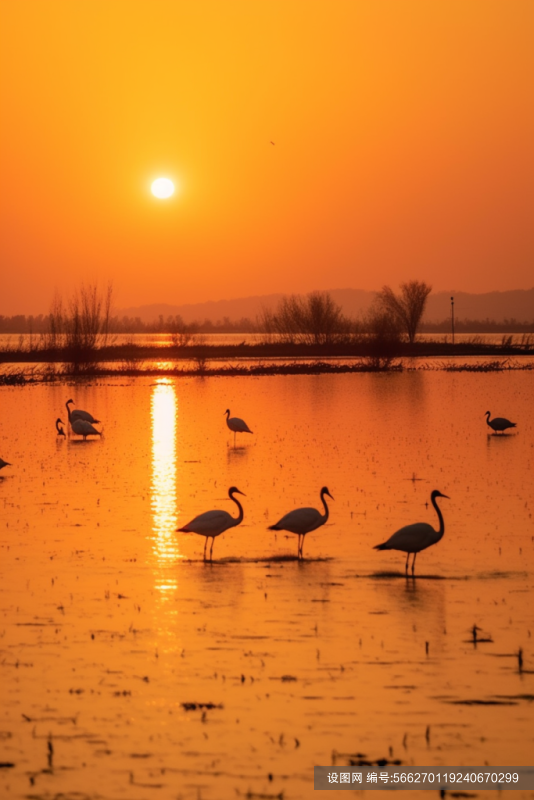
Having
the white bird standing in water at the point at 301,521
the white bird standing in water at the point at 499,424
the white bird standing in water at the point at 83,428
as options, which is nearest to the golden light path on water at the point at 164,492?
the white bird standing in water at the point at 301,521

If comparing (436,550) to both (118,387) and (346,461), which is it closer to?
(346,461)

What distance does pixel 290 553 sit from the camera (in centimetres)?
1154

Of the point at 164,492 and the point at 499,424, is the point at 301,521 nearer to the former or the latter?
the point at 164,492

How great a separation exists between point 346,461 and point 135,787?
1337 cm

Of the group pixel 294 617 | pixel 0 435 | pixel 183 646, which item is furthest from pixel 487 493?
pixel 0 435

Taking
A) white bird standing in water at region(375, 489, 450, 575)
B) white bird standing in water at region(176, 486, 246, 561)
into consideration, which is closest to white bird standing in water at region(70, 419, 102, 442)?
white bird standing in water at region(176, 486, 246, 561)

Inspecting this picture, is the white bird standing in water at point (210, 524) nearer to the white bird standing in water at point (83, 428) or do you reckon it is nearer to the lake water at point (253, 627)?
the lake water at point (253, 627)

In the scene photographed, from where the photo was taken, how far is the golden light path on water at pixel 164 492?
440 inches

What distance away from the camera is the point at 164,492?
15.7 metres

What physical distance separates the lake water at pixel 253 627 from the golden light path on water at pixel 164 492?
0.06 m

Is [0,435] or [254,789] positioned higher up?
[0,435]

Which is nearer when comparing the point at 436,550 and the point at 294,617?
the point at 294,617

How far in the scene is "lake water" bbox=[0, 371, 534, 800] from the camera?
6184 millimetres

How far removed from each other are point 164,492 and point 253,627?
7219 millimetres
